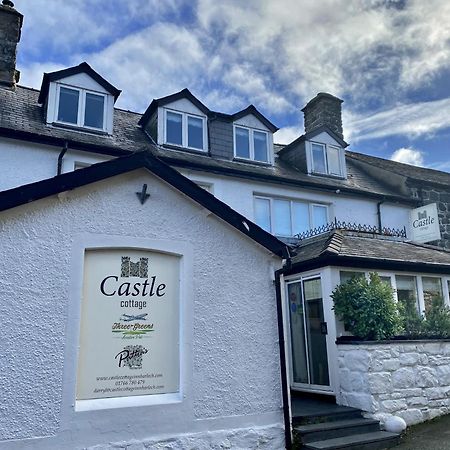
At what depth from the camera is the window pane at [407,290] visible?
32.0ft

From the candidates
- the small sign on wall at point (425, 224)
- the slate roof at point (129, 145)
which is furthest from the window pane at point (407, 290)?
the small sign on wall at point (425, 224)

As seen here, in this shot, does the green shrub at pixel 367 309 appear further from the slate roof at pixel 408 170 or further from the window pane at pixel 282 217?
the slate roof at pixel 408 170

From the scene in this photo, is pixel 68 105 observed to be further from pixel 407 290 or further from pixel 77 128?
pixel 407 290

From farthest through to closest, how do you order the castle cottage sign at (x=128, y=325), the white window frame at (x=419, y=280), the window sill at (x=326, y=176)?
the window sill at (x=326, y=176) < the white window frame at (x=419, y=280) < the castle cottage sign at (x=128, y=325)

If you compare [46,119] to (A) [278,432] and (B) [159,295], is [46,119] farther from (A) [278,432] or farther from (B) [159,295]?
(A) [278,432]

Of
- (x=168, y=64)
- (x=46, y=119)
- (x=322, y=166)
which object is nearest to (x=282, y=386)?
(x=168, y=64)

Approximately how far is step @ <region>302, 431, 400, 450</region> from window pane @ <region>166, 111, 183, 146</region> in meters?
8.86

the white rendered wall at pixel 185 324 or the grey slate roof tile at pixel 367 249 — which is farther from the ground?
the grey slate roof tile at pixel 367 249

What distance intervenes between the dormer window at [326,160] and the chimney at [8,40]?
9798 mm

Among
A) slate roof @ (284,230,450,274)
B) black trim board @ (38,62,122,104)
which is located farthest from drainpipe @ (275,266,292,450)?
black trim board @ (38,62,122,104)

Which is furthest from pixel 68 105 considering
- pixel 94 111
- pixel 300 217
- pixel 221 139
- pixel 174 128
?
pixel 300 217

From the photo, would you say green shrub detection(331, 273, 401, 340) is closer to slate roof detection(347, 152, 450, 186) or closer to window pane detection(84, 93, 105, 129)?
window pane detection(84, 93, 105, 129)

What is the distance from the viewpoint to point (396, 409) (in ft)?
→ 25.7

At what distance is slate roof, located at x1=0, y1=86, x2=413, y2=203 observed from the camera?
1041cm
